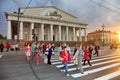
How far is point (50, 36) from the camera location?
8100 centimetres

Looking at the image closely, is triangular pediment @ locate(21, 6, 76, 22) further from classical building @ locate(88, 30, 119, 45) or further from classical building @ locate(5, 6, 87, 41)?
classical building @ locate(88, 30, 119, 45)

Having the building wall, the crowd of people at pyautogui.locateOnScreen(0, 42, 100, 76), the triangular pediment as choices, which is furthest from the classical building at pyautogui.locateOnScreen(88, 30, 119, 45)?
the crowd of people at pyautogui.locateOnScreen(0, 42, 100, 76)

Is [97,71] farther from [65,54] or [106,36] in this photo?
[106,36]

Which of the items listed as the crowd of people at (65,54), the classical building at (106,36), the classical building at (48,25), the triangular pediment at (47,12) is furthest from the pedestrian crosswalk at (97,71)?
the classical building at (106,36)

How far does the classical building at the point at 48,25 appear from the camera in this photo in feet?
244

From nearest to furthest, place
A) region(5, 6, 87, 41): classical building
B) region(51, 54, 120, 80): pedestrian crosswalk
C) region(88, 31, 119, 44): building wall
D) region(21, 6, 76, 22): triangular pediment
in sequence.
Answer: region(51, 54, 120, 80): pedestrian crosswalk, region(5, 6, 87, 41): classical building, region(21, 6, 76, 22): triangular pediment, region(88, 31, 119, 44): building wall

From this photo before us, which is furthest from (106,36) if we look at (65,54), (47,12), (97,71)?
(65,54)

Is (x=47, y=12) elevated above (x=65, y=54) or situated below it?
above

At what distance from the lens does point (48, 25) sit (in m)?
82.4

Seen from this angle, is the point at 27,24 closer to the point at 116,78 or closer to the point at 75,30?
the point at 75,30

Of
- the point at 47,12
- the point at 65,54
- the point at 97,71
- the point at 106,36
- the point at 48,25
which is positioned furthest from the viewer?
the point at 106,36

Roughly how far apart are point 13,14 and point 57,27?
23.8 m

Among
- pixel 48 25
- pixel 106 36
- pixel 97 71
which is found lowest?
pixel 97 71

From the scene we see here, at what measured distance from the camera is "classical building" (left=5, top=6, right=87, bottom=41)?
7444 cm
